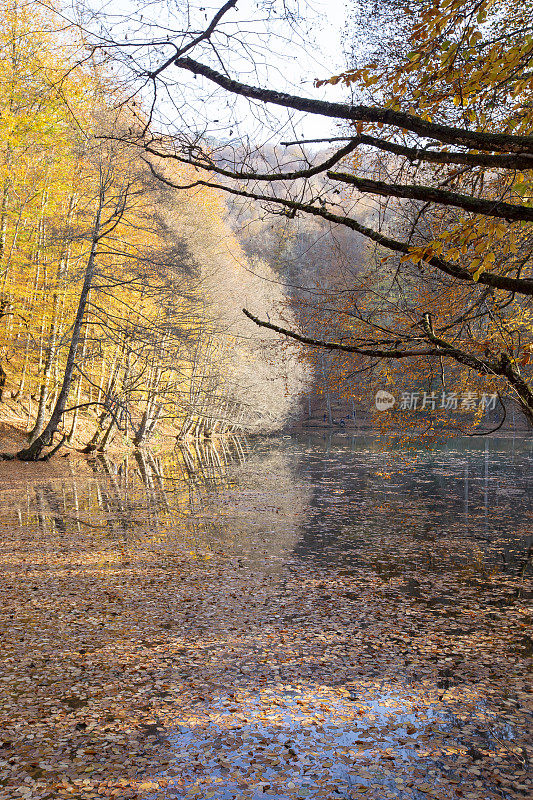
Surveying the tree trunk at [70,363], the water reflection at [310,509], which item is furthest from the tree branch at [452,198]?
the tree trunk at [70,363]

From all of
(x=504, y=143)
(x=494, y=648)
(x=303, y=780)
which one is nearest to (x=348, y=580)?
(x=494, y=648)

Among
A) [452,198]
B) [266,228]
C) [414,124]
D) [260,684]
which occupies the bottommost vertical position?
[260,684]

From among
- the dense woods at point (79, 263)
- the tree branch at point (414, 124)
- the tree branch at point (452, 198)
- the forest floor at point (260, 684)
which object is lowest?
the forest floor at point (260, 684)

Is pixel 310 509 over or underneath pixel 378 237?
underneath

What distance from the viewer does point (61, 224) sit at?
17.7m

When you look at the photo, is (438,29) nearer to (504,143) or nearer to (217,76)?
(504,143)

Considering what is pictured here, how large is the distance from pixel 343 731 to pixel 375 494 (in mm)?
10958

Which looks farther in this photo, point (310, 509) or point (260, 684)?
point (310, 509)

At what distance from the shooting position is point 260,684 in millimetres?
4676

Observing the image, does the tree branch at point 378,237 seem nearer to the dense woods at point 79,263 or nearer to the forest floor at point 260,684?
the forest floor at point 260,684

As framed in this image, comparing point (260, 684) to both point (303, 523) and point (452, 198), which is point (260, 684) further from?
point (303, 523)

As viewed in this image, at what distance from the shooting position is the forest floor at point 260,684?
3.49m

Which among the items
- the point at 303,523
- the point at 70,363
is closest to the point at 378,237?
the point at 303,523

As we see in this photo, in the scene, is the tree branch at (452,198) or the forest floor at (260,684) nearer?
the tree branch at (452,198)
